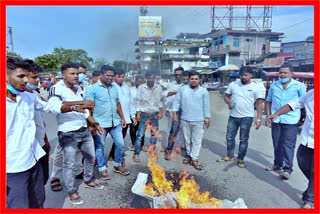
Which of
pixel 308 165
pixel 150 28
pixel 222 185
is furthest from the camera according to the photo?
pixel 150 28

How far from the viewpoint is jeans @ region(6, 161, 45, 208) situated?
1.95 meters

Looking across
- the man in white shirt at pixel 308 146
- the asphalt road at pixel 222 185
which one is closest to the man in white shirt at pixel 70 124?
the asphalt road at pixel 222 185

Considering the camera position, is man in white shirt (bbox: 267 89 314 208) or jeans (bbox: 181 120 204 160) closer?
man in white shirt (bbox: 267 89 314 208)

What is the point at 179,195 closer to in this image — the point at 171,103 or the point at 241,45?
the point at 171,103

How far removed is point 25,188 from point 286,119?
3.64 metres

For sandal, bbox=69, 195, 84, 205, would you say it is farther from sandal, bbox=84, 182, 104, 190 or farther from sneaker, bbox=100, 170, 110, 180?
sneaker, bbox=100, 170, 110, 180

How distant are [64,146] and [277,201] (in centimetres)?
291

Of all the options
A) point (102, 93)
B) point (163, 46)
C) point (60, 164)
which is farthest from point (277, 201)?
point (163, 46)

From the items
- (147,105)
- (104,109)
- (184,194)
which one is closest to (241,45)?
(147,105)

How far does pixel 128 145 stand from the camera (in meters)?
5.36

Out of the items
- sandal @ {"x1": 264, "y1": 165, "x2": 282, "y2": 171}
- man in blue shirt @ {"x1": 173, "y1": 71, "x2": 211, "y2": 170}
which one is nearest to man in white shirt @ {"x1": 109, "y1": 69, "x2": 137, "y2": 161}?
man in blue shirt @ {"x1": 173, "y1": 71, "x2": 211, "y2": 170}

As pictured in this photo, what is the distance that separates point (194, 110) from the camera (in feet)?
12.9

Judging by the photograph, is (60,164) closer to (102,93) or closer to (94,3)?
(102,93)

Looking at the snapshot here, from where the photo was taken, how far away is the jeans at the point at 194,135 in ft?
13.2
